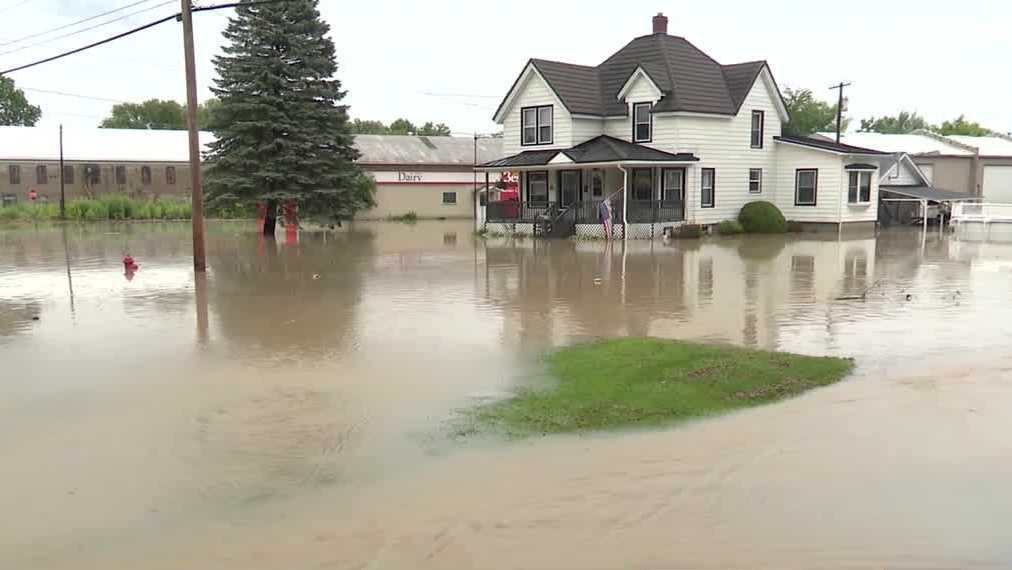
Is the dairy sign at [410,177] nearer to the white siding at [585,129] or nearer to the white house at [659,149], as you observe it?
the white house at [659,149]

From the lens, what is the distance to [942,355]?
434 inches

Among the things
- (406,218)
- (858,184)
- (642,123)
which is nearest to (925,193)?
(858,184)

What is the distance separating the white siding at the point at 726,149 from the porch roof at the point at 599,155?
82 centimetres

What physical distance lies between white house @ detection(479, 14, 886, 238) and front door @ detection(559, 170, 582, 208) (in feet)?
0.17

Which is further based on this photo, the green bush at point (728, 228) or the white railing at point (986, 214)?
the white railing at point (986, 214)

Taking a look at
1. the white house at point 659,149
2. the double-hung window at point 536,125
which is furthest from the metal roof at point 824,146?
the double-hung window at point 536,125

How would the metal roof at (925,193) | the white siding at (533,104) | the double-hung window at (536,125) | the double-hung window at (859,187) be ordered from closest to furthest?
the white siding at (533,104) → the double-hung window at (536,125) → the double-hung window at (859,187) → the metal roof at (925,193)

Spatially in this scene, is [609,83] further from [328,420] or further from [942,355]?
[328,420]

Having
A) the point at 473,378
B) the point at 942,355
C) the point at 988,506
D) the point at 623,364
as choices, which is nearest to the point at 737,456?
the point at 988,506

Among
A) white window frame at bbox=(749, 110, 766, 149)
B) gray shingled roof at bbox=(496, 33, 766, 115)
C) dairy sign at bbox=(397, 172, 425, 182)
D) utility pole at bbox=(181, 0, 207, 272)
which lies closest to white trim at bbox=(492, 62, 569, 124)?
gray shingled roof at bbox=(496, 33, 766, 115)

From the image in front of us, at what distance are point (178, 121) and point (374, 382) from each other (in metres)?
108

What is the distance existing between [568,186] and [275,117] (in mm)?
13093

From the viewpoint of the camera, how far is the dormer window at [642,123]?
36344 mm

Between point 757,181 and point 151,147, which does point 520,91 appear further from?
point 151,147
